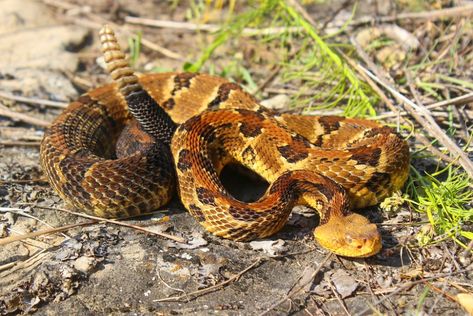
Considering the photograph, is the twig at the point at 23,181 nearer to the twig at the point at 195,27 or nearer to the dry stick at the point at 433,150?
the twig at the point at 195,27

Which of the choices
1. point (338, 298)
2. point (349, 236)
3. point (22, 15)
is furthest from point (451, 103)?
point (22, 15)

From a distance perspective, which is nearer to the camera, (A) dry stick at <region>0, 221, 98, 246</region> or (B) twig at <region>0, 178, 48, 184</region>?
(A) dry stick at <region>0, 221, 98, 246</region>

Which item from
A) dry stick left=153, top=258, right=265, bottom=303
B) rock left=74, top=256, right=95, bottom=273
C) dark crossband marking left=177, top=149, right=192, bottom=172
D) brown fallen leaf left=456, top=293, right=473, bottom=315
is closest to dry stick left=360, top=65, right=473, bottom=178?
brown fallen leaf left=456, top=293, right=473, bottom=315

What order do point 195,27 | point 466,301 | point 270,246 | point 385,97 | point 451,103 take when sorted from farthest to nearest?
point 195,27
point 385,97
point 451,103
point 270,246
point 466,301

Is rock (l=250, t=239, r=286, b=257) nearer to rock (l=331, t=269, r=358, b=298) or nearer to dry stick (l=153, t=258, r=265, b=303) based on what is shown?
dry stick (l=153, t=258, r=265, b=303)

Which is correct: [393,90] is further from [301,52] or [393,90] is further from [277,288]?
[277,288]

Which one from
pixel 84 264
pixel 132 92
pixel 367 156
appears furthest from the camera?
pixel 132 92

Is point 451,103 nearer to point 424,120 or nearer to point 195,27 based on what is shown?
point 424,120
